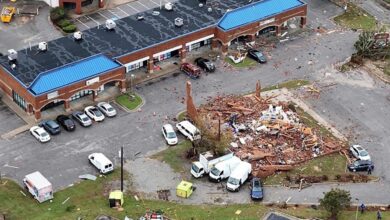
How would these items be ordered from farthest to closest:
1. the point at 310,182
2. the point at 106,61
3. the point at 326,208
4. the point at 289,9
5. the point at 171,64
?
the point at 289,9 → the point at 171,64 → the point at 106,61 → the point at 310,182 → the point at 326,208

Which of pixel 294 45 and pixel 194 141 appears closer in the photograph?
pixel 194 141

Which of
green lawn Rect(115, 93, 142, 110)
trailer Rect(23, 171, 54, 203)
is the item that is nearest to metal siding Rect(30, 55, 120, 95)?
green lawn Rect(115, 93, 142, 110)

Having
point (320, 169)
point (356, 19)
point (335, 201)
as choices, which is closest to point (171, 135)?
point (320, 169)

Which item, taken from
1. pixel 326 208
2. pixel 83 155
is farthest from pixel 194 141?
pixel 326 208

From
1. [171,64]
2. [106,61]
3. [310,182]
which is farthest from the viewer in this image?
[171,64]

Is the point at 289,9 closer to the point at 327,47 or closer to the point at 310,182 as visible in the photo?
the point at 327,47

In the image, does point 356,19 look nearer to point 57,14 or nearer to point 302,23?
point 302,23

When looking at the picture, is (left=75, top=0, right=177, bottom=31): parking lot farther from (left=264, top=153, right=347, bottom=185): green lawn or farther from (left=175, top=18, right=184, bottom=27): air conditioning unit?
(left=264, top=153, right=347, bottom=185): green lawn

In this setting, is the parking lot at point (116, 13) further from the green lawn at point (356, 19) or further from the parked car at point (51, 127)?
the green lawn at point (356, 19)
